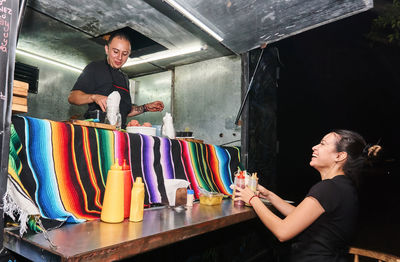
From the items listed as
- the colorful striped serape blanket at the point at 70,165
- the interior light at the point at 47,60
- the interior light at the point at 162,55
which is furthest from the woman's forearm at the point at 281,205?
the interior light at the point at 47,60

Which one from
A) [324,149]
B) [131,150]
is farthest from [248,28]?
[131,150]

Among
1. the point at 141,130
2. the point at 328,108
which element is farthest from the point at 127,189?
the point at 328,108

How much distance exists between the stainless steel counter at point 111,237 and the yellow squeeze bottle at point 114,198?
0.04 metres

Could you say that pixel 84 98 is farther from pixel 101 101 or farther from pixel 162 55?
pixel 162 55

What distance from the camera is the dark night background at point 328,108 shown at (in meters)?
4.64

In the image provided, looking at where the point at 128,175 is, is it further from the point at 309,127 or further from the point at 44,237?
the point at 309,127

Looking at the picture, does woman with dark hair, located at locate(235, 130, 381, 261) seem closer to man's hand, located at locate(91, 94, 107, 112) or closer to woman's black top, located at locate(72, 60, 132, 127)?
man's hand, located at locate(91, 94, 107, 112)

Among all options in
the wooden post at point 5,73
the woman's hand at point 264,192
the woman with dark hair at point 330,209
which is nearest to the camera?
the wooden post at point 5,73

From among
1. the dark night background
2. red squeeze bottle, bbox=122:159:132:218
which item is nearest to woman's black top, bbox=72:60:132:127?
red squeeze bottle, bbox=122:159:132:218

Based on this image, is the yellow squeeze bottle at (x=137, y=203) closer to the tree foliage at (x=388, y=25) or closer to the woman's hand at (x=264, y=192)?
the woman's hand at (x=264, y=192)

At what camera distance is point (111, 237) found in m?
1.20

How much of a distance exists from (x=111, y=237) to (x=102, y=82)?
2399 millimetres

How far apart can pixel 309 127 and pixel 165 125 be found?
7.78 metres

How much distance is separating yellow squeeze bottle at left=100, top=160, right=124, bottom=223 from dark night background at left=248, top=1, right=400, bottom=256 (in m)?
2.90
